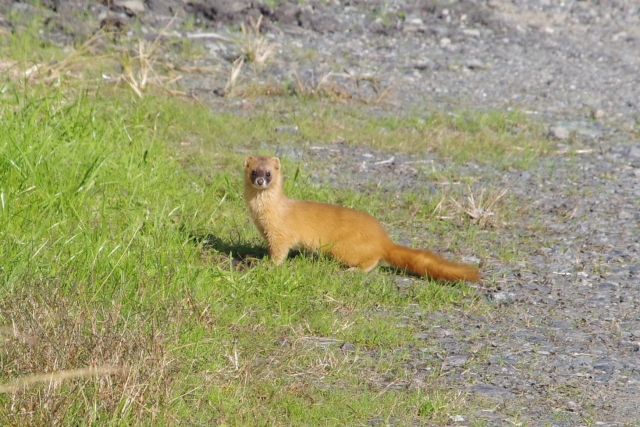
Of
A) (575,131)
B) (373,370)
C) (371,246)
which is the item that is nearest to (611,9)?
(575,131)

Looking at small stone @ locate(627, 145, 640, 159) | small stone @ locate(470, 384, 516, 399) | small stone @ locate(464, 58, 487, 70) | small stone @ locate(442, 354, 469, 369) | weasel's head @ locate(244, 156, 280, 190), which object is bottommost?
small stone @ locate(627, 145, 640, 159)

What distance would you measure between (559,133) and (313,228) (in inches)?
144

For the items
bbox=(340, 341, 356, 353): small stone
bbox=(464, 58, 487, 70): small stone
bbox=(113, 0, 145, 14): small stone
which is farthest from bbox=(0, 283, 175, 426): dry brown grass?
bbox=(464, 58, 487, 70): small stone

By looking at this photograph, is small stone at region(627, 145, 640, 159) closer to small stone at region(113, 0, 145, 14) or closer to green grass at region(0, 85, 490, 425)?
green grass at region(0, 85, 490, 425)

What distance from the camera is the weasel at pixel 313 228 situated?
5008mm

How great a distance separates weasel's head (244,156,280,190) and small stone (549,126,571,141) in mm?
3630

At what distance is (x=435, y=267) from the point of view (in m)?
4.82

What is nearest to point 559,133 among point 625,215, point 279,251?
point 625,215

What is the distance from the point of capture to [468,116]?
27.5 feet

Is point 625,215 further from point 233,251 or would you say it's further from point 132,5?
point 132,5

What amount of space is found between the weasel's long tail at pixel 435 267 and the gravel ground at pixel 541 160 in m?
0.18

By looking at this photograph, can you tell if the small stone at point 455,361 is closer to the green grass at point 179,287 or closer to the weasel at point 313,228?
the green grass at point 179,287

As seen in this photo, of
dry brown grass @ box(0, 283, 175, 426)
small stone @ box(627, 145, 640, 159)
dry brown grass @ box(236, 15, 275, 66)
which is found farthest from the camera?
dry brown grass @ box(236, 15, 275, 66)

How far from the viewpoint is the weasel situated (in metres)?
5.01
